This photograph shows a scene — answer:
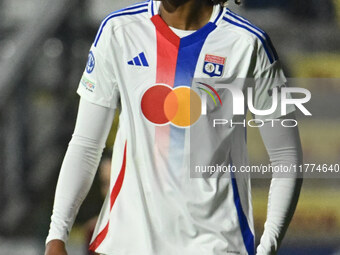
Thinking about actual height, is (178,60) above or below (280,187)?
above

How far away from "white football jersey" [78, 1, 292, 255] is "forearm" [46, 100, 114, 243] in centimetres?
4

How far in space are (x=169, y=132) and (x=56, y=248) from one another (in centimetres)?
37

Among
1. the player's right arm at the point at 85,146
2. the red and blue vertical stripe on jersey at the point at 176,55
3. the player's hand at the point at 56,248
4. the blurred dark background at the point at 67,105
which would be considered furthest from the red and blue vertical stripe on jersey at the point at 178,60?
the blurred dark background at the point at 67,105

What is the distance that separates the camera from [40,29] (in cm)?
259

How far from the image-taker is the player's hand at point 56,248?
155 centimetres

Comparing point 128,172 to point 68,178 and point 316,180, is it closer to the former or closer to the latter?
point 68,178

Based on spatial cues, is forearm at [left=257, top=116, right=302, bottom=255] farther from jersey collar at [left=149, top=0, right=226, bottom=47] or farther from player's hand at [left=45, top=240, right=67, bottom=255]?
player's hand at [left=45, top=240, right=67, bottom=255]

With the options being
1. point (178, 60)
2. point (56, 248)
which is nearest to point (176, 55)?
point (178, 60)

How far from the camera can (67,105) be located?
260 cm

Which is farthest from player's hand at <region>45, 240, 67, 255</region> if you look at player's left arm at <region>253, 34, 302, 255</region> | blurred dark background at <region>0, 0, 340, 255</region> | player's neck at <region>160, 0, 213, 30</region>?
blurred dark background at <region>0, 0, 340, 255</region>

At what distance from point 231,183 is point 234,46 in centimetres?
33

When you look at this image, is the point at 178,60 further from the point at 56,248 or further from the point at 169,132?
the point at 56,248

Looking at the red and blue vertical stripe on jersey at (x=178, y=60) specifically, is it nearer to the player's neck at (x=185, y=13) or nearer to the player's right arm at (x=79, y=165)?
the player's neck at (x=185, y=13)

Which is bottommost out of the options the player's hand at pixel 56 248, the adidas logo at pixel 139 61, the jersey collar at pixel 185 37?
the player's hand at pixel 56 248
